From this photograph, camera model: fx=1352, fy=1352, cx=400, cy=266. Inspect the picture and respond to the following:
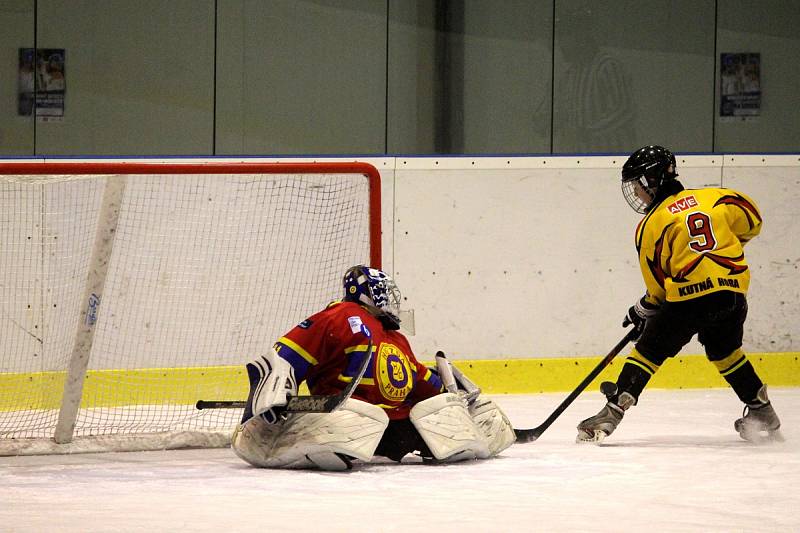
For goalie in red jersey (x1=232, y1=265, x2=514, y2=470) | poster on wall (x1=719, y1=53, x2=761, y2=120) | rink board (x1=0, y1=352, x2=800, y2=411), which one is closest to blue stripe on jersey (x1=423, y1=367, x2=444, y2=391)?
goalie in red jersey (x1=232, y1=265, x2=514, y2=470)

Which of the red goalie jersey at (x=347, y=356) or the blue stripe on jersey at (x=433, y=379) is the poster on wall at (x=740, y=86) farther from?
the red goalie jersey at (x=347, y=356)

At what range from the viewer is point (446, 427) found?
192 inches

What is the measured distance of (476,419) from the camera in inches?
202

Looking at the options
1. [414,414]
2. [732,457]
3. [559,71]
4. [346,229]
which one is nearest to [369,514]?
[414,414]

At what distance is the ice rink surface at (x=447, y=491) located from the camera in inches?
150

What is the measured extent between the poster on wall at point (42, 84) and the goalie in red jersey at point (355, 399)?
2668mm

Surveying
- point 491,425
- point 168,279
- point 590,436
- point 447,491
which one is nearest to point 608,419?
point 590,436

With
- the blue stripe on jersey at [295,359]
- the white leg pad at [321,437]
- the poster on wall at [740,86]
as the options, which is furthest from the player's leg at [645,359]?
Answer: the poster on wall at [740,86]

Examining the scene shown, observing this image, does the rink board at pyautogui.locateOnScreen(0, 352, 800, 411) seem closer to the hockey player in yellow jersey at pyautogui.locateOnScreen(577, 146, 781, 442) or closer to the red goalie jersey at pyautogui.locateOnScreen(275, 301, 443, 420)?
the red goalie jersey at pyautogui.locateOnScreen(275, 301, 443, 420)

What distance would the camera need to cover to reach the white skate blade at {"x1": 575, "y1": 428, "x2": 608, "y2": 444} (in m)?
5.46

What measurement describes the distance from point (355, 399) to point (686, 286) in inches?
58.3

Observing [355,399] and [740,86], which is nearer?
[355,399]

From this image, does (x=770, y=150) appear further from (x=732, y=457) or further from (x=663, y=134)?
(x=732, y=457)

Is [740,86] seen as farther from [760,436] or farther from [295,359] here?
[295,359]
